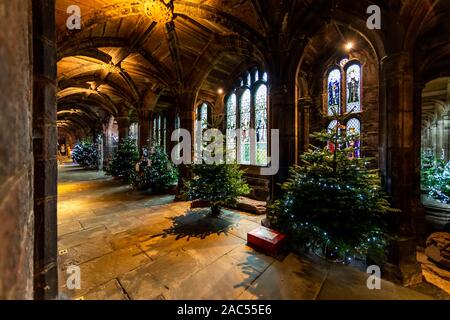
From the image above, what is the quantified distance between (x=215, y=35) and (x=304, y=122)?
428cm

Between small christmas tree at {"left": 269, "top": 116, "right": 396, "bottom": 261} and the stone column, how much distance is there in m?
2.94

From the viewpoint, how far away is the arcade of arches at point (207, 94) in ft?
3.86

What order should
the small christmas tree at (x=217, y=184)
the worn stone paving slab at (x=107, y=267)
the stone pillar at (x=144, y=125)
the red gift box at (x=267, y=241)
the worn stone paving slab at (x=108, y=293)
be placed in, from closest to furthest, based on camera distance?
1. the worn stone paving slab at (x=108, y=293)
2. the worn stone paving slab at (x=107, y=267)
3. the red gift box at (x=267, y=241)
4. the small christmas tree at (x=217, y=184)
5. the stone pillar at (x=144, y=125)

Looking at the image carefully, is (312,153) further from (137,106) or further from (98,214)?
(137,106)

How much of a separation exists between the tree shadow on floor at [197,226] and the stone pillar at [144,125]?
229 inches

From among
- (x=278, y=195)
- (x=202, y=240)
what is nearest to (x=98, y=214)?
(x=202, y=240)

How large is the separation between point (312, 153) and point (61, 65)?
373 inches

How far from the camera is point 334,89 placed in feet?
23.3

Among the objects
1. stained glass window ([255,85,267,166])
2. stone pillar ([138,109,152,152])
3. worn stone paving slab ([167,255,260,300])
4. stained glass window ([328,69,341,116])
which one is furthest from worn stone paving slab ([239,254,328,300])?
stone pillar ([138,109,152,152])

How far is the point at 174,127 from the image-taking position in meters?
13.0

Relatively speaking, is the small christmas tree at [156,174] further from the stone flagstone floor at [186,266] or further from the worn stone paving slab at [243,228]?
the worn stone paving slab at [243,228]

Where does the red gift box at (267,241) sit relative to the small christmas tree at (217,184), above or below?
below

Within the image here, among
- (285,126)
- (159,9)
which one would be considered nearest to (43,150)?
(285,126)

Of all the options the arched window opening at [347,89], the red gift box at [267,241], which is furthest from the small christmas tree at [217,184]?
the arched window opening at [347,89]
